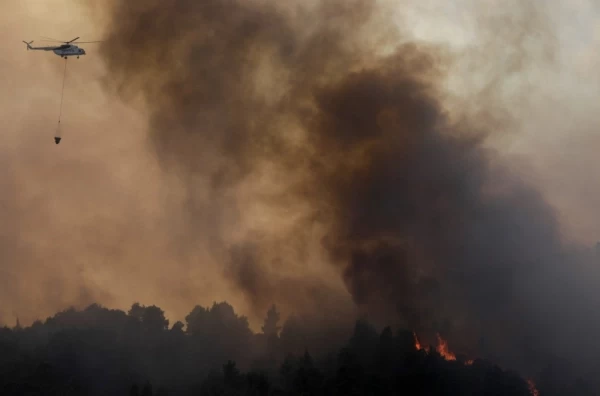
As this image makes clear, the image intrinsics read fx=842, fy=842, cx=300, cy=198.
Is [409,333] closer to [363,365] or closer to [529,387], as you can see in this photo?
[363,365]

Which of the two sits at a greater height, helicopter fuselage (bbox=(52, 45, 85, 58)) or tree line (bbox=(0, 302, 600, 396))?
helicopter fuselage (bbox=(52, 45, 85, 58))

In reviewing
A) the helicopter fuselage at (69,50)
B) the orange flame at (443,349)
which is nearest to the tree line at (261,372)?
the orange flame at (443,349)

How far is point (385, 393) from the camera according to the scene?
16200 centimetres

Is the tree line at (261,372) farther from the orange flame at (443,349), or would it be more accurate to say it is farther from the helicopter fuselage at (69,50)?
the helicopter fuselage at (69,50)

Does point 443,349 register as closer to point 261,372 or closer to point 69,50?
point 261,372

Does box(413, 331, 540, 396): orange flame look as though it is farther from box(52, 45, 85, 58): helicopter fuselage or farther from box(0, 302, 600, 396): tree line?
box(52, 45, 85, 58): helicopter fuselage

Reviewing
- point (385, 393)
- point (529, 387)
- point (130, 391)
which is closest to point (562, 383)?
point (529, 387)

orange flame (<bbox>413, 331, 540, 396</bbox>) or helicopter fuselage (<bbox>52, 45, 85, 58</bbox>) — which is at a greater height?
helicopter fuselage (<bbox>52, 45, 85, 58</bbox>)

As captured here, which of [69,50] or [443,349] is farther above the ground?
[69,50]

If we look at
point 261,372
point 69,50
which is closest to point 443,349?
point 261,372

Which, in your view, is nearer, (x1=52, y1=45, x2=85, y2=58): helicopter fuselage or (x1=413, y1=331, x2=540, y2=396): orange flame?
(x1=52, y1=45, x2=85, y2=58): helicopter fuselage

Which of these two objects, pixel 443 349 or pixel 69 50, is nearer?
pixel 69 50

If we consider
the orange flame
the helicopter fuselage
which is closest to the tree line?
the orange flame

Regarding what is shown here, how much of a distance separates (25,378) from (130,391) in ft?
68.7
